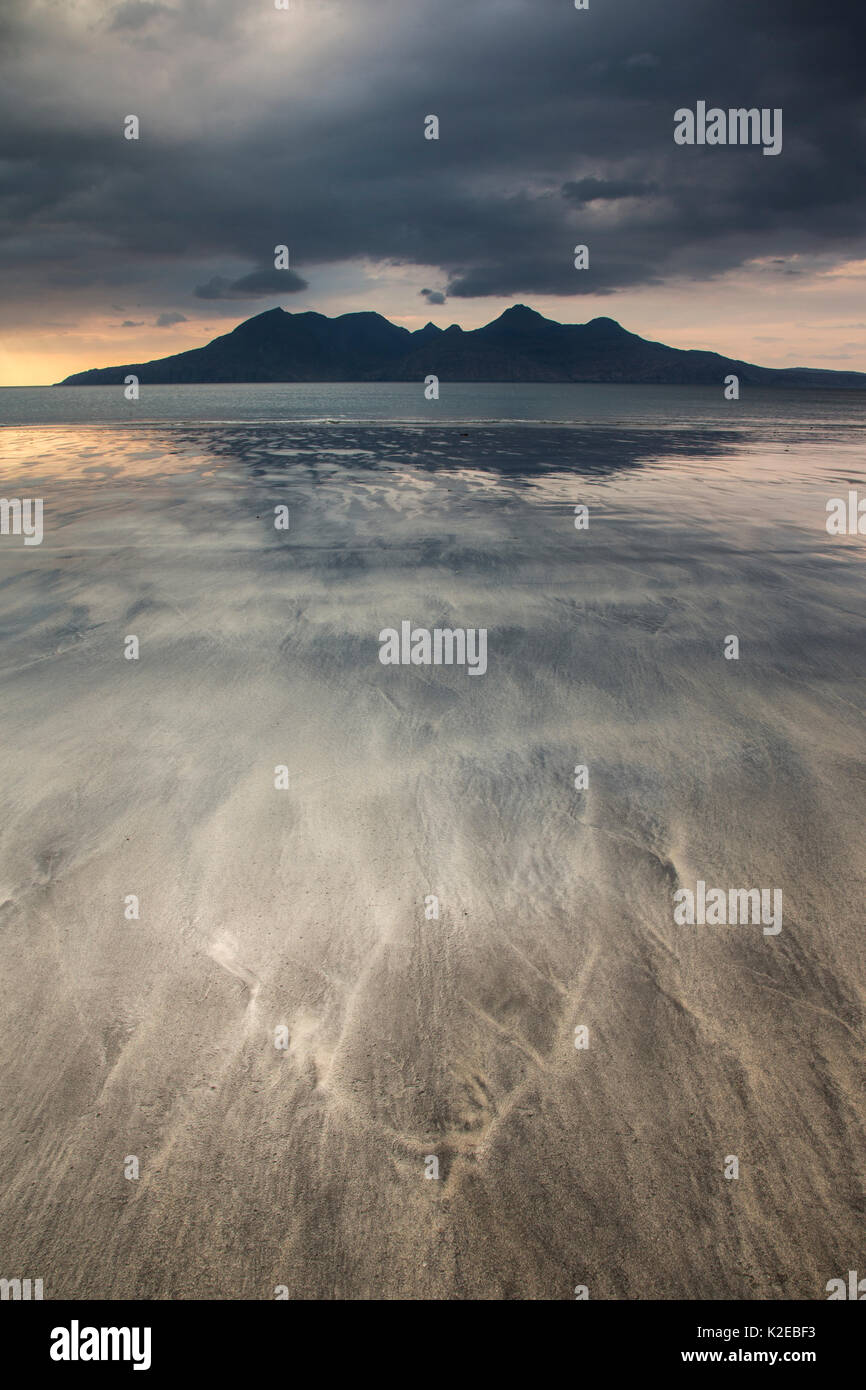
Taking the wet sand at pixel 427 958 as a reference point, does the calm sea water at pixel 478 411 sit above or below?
above

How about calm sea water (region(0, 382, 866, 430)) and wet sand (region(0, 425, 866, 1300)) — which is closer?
wet sand (region(0, 425, 866, 1300))

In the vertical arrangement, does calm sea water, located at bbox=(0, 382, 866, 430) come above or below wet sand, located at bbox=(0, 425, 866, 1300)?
above

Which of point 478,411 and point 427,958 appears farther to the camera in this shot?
point 478,411

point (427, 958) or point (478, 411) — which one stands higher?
point (478, 411)

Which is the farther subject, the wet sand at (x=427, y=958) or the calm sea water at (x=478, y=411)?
the calm sea water at (x=478, y=411)
